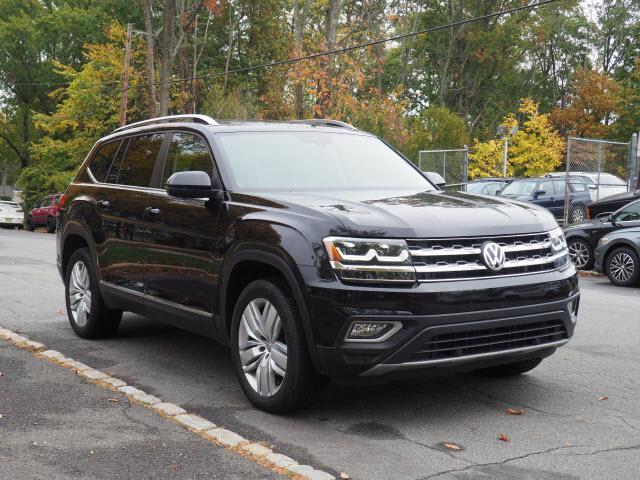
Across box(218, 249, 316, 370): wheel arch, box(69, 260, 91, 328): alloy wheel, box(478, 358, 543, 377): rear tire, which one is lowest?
box(478, 358, 543, 377): rear tire

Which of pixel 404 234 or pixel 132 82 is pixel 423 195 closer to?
pixel 404 234

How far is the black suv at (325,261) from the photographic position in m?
4.46

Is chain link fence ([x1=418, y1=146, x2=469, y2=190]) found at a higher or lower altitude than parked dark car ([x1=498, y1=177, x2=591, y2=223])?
higher

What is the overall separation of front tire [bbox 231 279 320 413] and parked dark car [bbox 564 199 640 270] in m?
11.3

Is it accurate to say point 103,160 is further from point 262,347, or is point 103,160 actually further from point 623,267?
point 623,267

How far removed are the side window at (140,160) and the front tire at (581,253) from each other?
10.9 m

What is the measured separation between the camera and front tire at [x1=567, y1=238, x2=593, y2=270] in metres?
15.6

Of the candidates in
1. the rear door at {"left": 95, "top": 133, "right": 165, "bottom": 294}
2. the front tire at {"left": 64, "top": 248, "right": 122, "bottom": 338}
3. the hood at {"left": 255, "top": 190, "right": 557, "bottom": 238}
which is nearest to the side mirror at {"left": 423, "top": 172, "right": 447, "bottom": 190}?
the hood at {"left": 255, "top": 190, "right": 557, "bottom": 238}

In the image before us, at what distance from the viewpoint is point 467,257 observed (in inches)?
181

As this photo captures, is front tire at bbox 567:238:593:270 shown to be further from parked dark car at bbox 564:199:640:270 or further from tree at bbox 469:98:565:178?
tree at bbox 469:98:565:178

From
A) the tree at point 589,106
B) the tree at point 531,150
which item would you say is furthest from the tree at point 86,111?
the tree at point 589,106

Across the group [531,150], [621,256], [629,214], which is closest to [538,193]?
[629,214]

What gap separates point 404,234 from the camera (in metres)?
4.50

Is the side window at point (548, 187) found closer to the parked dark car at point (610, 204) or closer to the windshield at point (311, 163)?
the parked dark car at point (610, 204)
